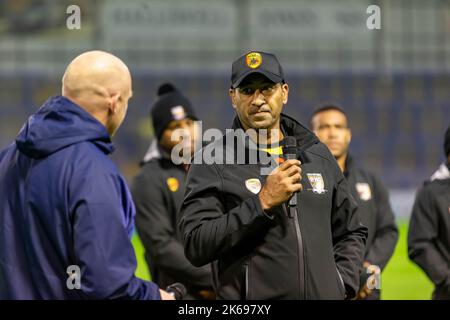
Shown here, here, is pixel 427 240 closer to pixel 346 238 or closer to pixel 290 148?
pixel 346 238

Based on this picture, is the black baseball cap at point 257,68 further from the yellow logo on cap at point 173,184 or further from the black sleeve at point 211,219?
the yellow logo on cap at point 173,184

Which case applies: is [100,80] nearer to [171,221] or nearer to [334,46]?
[171,221]

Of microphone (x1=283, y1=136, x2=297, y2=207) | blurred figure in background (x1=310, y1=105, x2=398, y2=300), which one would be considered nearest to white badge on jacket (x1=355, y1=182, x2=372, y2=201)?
Result: blurred figure in background (x1=310, y1=105, x2=398, y2=300)

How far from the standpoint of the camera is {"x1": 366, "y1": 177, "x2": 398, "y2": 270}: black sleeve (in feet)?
20.5

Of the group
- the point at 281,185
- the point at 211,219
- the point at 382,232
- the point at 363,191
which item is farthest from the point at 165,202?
the point at 281,185

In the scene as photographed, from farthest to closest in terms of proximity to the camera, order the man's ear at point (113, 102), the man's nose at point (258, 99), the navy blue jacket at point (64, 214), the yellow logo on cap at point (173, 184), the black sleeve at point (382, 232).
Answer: the black sleeve at point (382, 232), the yellow logo on cap at point (173, 184), the man's nose at point (258, 99), the man's ear at point (113, 102), the navy blue jacket at point (64, 214)

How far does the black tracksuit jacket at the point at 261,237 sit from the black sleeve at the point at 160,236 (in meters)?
1.75

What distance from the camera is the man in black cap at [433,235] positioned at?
6.03m

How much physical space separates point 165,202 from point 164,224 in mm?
162

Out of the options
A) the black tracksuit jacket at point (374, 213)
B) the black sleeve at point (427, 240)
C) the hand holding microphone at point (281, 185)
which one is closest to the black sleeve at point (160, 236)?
the black tracksuit jacket at point (374, 213)

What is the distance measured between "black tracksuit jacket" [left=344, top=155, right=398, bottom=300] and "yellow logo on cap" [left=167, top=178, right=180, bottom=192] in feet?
3.87

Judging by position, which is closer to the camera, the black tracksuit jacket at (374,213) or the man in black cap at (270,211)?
the man in black cap at (270,211)

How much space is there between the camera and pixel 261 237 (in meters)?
4.00

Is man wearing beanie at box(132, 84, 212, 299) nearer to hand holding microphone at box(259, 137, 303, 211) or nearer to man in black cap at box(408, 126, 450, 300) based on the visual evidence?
man in black cap at box(408, 126, 450, 300)
